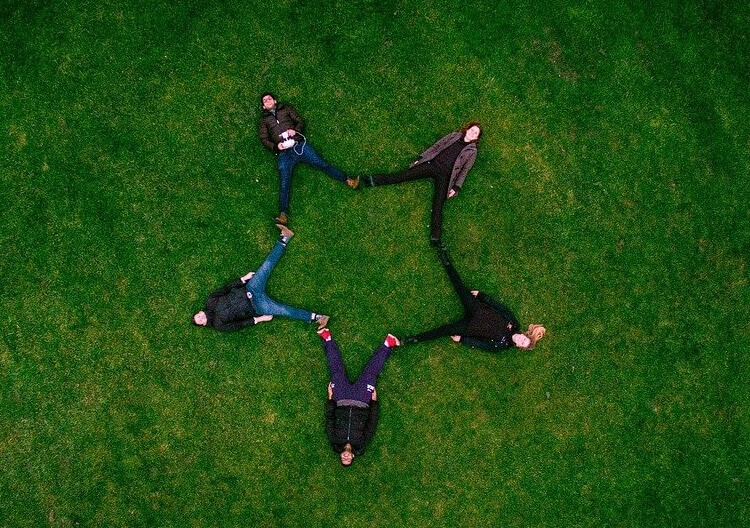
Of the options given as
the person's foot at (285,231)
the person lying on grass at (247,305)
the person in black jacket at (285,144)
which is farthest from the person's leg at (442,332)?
the person in black jacket at (285,144)

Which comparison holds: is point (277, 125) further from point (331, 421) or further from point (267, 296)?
point (331, 421)

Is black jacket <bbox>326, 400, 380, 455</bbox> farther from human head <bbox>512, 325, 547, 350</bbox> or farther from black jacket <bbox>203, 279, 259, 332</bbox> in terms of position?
human head <bbox>512, 325, 547, 350</bbox>

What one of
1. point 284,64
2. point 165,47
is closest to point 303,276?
point 284,64

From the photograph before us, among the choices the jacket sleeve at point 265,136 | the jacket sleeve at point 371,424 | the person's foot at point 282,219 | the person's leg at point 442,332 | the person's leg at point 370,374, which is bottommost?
the jacket sleeve at point 371,424

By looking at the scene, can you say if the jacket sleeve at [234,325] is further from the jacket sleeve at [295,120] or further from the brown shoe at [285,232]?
the jacket sleeve at [295,120]

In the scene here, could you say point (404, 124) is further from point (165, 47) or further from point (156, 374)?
point (156, 374)

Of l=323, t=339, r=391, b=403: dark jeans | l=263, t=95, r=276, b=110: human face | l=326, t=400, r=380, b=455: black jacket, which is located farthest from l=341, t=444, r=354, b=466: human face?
l=263, t=95, r=276, b=110: human face

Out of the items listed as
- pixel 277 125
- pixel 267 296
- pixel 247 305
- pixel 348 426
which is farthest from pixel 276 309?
pixel 277 125
